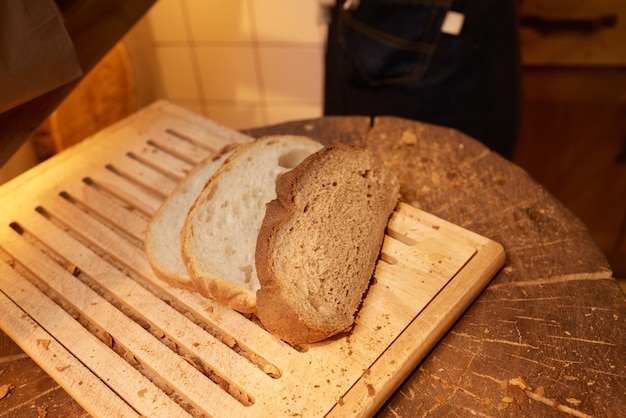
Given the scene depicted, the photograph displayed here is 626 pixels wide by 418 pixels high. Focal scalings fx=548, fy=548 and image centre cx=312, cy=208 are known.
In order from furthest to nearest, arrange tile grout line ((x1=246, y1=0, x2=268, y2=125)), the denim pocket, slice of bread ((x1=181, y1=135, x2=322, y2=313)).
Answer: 1. tile grout line ((x1=246, y1=0, x2=268, y2=125))
2. the denim pocket
3. slice of bread ((x1=181, y1=135, x2=322, y2=313))

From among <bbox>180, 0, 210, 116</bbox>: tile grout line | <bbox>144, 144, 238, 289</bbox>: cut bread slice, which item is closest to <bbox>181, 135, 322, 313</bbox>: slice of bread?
<bbox>144, 144, 238, 289</bbox>: cut bread slice

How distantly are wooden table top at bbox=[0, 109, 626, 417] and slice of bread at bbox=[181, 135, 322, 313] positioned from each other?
292 millimetres

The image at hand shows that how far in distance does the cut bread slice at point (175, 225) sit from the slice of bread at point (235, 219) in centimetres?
5

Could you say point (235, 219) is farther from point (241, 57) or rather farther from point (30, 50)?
point (241, 57)

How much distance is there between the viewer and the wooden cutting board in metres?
0.87

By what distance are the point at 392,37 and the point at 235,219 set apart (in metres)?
0.81

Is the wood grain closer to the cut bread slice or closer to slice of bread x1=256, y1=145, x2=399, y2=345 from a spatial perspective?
slice of bread x1=256, y1=145, x2=399, y2=345

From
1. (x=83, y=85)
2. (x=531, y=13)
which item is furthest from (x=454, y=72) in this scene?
(x=83, y=85)

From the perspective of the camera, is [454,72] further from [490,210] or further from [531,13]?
[490,210]

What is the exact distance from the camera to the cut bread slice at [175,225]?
104 centimetres

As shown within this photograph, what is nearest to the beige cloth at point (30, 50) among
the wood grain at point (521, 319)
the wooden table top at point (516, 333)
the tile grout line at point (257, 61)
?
the wooden table top at point (516, 333)

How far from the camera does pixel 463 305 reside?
0.98 metres

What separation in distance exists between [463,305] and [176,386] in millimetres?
512

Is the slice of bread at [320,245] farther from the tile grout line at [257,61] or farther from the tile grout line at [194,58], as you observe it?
the tile grout line at [194,58]
